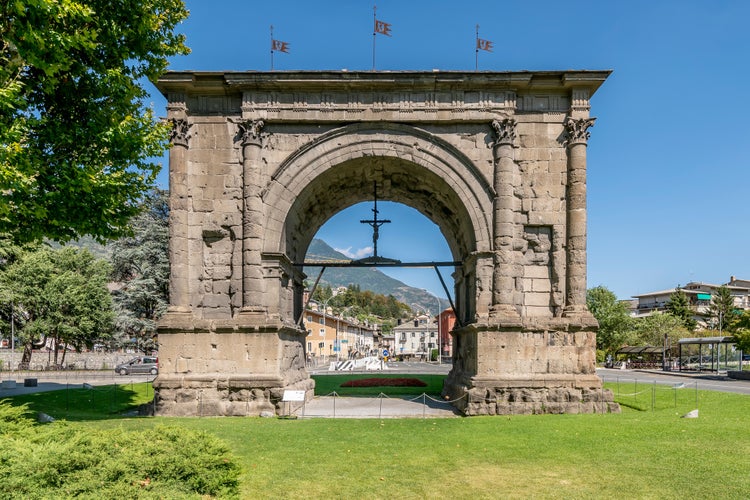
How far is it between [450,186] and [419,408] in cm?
663

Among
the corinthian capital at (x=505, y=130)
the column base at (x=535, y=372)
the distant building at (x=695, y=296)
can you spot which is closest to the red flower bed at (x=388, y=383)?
the column base at (x=535, y=372)

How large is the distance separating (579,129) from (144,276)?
27701 mm

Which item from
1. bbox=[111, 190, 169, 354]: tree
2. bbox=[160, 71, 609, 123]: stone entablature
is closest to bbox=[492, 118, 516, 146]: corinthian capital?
bbox=[160, 71, 609, 123]: stone entablature

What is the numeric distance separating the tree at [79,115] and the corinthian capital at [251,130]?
11.1 feet

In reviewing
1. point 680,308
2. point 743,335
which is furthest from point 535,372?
point 680,308

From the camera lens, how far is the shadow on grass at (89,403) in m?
14.3

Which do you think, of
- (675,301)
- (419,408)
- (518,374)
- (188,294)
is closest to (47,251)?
(188,294)

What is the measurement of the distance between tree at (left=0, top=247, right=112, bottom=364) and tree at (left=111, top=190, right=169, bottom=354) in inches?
265

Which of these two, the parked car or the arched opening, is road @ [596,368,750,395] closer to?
the arched opening

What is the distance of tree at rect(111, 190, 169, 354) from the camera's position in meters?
32.9

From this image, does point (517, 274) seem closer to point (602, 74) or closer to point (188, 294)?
point (602, 74)

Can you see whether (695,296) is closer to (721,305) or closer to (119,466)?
(721,305)

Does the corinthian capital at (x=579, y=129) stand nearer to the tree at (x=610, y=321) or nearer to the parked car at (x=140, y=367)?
the parked car at (x=140, y=367)

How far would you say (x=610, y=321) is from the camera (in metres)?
56.8
